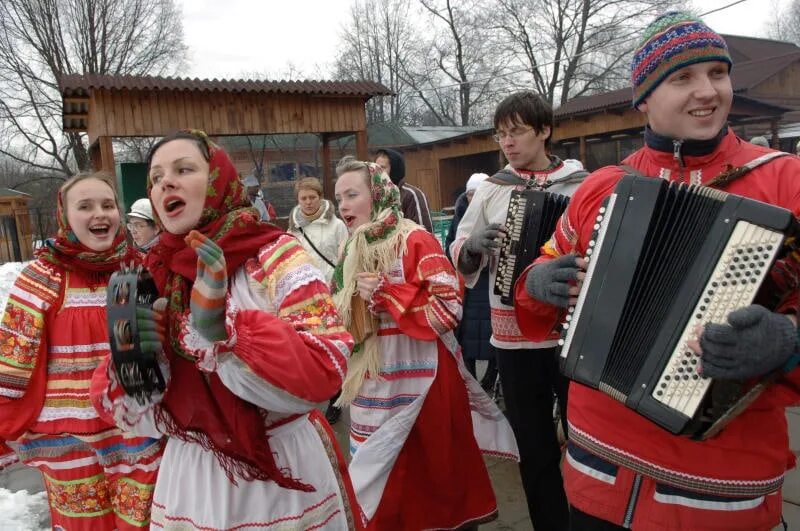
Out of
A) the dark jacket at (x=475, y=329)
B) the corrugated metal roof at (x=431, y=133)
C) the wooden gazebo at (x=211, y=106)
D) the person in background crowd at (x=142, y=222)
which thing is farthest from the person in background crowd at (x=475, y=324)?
the corrugated metal roof at (x=431, y=133)

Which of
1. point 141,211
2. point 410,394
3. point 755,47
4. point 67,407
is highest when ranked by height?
point 755,47

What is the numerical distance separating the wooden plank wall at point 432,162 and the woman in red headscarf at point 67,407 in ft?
63.3

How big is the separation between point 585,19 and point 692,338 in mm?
32723

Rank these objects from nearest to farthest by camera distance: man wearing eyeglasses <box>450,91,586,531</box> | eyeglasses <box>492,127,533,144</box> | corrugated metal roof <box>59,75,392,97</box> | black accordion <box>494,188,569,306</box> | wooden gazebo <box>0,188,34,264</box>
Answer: black accordion <box>494,188,569,306</box>, man wearing eyeglasses <box>450,91,586,531</box>, eyeglasses <box>492,127,533,144</box>, corrugated metal roof <box>59,75,392,97</box>, wooden gazebo <box>0,188,34,264</box>

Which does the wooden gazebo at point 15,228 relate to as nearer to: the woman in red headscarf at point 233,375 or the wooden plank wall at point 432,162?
the wooden plank wall at point 432,162

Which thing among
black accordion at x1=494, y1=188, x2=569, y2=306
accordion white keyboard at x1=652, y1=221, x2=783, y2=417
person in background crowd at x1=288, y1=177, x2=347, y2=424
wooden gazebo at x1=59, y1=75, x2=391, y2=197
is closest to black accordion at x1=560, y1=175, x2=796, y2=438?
accordion white keyboard at x1=652, y1=221, x2=783, y2=417

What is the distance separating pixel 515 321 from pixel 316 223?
3.62 meters

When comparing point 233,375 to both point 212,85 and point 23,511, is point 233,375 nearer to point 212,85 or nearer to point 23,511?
point 23,511

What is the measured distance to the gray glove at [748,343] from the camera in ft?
4.62

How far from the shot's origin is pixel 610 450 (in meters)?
1.79

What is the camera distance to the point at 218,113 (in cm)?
1079

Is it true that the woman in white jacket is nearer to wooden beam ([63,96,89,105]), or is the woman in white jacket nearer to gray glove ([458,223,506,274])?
gray glove ([458,223,506,274])

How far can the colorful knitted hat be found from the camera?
1.74 meters

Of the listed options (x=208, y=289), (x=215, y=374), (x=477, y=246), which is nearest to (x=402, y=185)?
(x=477, y=246)
